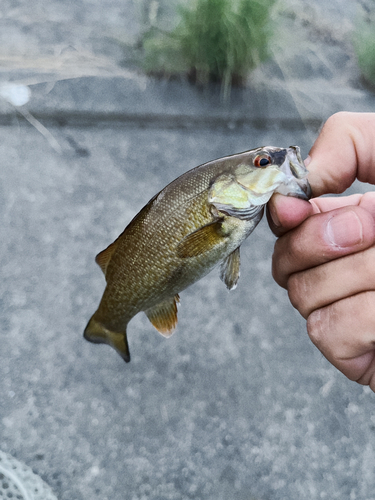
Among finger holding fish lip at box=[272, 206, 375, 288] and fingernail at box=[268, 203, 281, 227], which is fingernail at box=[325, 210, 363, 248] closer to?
finger holding fish lip at box=[272, 206, 375, 288]

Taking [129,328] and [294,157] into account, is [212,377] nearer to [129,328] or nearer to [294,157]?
[129,328]

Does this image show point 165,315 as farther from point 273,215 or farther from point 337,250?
point 337,250

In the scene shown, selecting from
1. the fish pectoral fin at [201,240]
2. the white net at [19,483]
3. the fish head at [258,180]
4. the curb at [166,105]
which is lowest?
the white net at [19,483]

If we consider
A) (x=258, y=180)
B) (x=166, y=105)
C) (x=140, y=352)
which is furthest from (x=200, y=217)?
(x=166, y=105)

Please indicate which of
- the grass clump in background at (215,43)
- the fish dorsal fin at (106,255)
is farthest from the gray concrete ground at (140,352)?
the fish dorsal fin at (106,255)

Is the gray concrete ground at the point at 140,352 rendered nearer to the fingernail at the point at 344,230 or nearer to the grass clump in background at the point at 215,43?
the grass clump in background at the point at 215,43

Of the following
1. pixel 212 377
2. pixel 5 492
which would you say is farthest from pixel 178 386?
pixel 5 492
